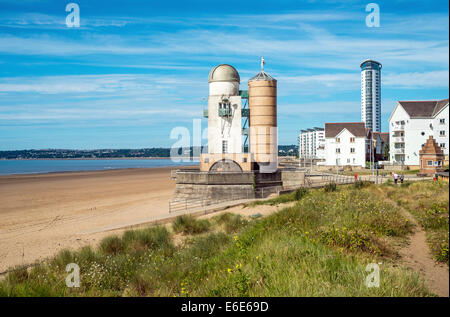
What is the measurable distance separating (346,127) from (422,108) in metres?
13.9

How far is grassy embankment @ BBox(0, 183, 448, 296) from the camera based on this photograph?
6.59m

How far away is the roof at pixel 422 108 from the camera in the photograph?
180 feet

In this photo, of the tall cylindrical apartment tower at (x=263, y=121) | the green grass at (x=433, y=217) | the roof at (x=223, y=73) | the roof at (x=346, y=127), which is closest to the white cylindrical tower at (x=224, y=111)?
the roof at (x=223, y=73)

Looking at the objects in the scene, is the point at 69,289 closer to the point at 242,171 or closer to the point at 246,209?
the point at 246,209

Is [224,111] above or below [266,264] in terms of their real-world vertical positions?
above

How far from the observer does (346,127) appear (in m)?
67.1

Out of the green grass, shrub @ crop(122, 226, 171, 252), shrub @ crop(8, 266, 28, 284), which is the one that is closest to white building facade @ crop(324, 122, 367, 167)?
the green grass

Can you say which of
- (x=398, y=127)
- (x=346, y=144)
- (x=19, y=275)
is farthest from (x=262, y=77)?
(x=346, y=144)

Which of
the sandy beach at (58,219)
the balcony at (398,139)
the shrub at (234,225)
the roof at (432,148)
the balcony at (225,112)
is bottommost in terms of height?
the sandy beach at (58,219)

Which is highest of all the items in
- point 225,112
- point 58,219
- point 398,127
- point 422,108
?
point 422,108

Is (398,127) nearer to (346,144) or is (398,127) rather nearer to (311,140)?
(346,144)

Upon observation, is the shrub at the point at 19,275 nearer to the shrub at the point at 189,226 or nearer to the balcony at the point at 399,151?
the shrub at the point at 189,226

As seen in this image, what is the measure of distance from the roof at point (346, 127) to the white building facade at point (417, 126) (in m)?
7.04
